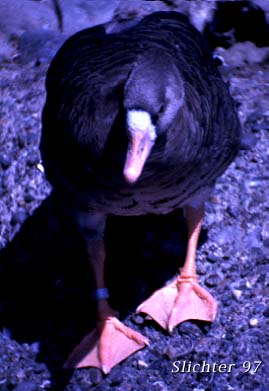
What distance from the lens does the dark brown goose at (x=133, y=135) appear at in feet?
8.43

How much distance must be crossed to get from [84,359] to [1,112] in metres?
1.88

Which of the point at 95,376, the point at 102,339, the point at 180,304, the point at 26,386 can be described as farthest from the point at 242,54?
the point at 26,386

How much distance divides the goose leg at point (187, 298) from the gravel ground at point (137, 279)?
55 millimetres

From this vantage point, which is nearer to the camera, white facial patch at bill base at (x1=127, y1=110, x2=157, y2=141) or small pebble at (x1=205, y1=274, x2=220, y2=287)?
white facial patch at bill base at (x1=127, y1=110, x2=157, y2=141)

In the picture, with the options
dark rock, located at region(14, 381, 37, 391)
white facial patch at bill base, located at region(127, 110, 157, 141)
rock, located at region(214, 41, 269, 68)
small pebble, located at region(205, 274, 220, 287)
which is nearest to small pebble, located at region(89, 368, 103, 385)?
dark rock, located at region(14, 381, 37, 391)

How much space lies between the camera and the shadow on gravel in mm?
3566

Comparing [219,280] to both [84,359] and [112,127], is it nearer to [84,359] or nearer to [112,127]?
[84,359]

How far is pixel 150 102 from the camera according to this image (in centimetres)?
247

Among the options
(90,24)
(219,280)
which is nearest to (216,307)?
(219,280)

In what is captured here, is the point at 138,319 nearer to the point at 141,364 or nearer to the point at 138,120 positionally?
the point at 141,364

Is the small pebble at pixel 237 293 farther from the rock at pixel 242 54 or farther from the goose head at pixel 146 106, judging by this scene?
the rock at pixel 242 54

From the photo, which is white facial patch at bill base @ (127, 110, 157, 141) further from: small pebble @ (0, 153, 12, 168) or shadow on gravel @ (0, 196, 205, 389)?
small pebble @ (0, 153, 12, 168)

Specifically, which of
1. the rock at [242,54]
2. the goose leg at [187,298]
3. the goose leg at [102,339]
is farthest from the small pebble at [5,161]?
the rock at [242,54]

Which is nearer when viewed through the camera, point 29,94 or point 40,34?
point 29,94
